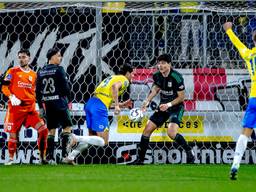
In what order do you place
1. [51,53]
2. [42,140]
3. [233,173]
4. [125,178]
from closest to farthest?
[233,173] → [125,178] → [51,53] → [42,140]

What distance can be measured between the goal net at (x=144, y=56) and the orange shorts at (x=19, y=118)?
560mm

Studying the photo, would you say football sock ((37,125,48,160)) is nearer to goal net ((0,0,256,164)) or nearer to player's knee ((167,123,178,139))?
goal net ((0,0,256,164))

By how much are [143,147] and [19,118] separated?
1.89 meters

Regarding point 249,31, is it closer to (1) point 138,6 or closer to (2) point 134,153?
(1) point 138,6

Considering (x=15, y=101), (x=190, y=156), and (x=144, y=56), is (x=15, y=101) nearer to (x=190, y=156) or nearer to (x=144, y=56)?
(x=144, y=56)

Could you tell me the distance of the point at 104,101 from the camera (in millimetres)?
12258

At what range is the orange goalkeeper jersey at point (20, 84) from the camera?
12.2 meters

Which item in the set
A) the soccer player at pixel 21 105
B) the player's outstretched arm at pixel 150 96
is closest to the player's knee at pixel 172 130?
the player's outstretched arm at pixel 150 96

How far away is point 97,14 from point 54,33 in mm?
800

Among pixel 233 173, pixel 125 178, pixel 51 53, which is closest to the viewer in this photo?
pixel 233 173

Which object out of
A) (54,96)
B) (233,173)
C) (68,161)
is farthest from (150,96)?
(233,173)

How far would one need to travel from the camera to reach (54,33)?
515 inches

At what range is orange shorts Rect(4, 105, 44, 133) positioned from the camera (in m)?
12.2

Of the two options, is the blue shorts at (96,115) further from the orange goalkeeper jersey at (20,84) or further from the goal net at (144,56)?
the orange goalkeeper jersey at (20,84)
